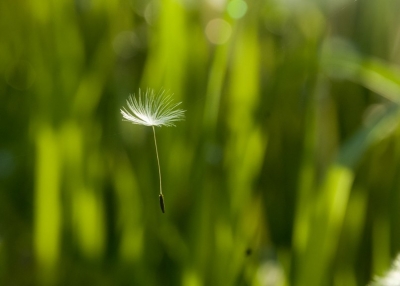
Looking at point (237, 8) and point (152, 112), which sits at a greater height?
point (237, 8)

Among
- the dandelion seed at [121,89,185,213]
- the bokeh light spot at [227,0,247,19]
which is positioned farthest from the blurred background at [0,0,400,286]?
the dandelion seed at [121,89,185,213]

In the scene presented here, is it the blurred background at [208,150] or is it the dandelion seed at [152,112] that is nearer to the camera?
the dandelion seed at [152,112]

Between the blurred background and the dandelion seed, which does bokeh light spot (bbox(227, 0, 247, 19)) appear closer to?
the blurred background

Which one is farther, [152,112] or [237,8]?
[237,8]

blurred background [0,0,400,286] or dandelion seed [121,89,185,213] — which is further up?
blurred background [0,0,400,286]

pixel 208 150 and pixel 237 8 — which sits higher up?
pixel 237 8

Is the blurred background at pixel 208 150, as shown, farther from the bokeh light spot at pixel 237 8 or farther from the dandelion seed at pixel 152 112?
the dandelion seed at pixel 152 112

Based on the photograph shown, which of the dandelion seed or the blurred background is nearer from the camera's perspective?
the dandelion seed

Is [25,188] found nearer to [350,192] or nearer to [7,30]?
[7,30]

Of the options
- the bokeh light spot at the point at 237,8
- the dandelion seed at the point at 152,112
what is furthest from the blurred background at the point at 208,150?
the dandelion seed at the point at 152,112
